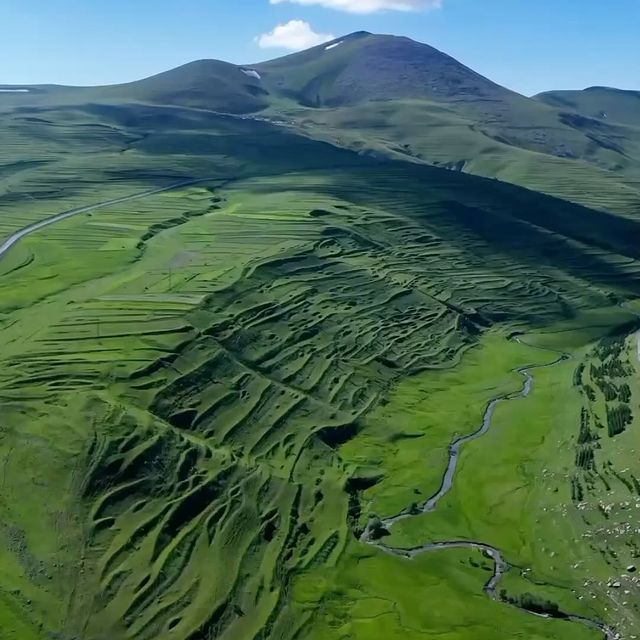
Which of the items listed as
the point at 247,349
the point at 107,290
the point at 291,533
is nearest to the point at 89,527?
the point at 291,533

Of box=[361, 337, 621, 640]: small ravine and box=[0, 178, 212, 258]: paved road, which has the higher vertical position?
box=[0, 178, 212, 258]: paved road

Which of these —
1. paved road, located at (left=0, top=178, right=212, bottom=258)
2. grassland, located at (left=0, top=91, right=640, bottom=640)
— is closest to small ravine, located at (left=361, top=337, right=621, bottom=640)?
grassland, located at (left=0, top=91, right=640, bottom=640)

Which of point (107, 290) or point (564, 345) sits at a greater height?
point (107, 290)

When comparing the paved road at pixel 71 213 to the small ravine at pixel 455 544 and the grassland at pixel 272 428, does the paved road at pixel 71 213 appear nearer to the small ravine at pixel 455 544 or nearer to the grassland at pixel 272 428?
the grassland at pixel 272 428

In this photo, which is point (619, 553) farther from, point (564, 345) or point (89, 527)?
point (564, 345)

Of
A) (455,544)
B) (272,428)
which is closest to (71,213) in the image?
(272,428)

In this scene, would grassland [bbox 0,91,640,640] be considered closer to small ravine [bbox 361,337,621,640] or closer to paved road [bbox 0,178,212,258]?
small ravine [bbox 361,337,621,640]

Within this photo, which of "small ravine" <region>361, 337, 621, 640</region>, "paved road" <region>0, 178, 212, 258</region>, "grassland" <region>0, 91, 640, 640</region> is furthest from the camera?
"paved road" <region>0, 178, 212, 258</region>

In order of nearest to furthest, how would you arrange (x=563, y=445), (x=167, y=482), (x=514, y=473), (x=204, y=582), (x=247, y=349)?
(x=204, y=582)
(x=167, y=482)
(x=514, y=473)
(x=563, y=445)
(x=247, y=349)
